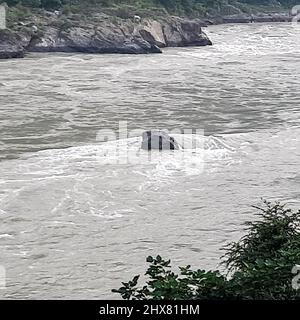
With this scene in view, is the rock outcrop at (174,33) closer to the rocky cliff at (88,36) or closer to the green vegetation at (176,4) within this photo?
the rocky cliff at (88,36)

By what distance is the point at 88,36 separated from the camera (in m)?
30.5

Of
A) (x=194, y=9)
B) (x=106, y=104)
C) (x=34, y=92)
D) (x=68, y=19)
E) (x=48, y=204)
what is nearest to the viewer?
(x=48, y=204)

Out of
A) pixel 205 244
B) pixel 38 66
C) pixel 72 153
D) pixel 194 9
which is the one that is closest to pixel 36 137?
pixel 72 153

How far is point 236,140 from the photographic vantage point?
44.2 feet

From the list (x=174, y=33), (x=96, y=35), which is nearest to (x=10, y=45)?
(x=96, y=35)

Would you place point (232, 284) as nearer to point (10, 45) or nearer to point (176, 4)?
point (10, 45)

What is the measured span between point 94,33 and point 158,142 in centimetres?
1921

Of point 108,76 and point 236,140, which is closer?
point 236,140

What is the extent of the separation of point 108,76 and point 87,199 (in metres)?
14.1

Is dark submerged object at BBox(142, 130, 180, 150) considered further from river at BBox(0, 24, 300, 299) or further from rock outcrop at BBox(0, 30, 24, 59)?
rock outcrop at BBox(0, 30, 24, 59)

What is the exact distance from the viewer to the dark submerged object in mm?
12539
